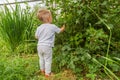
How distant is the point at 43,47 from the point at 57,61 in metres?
0.37

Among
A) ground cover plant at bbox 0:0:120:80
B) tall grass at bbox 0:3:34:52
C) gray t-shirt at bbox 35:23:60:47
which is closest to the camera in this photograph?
ground cover plant at bbox 0:0:120:80

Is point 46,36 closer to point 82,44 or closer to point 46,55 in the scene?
point 46,55

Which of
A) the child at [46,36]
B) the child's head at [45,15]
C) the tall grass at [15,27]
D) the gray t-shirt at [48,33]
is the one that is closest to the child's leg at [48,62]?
the child at [46,36]

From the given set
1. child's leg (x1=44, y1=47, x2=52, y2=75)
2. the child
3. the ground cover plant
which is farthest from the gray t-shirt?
the ground cover plant

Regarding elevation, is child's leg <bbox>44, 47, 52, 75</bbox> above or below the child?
below

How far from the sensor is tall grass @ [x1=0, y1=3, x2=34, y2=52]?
17.3ft

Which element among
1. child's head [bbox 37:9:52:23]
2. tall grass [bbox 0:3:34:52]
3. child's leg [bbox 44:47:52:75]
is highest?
child's head [bbox 37:9:52:23]

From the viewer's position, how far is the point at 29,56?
500 centimetres

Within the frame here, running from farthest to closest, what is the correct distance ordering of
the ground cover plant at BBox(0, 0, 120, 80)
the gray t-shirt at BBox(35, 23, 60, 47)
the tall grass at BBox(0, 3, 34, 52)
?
the tall grass at BBox(0, 3, 34, 52) < the gray t-shirt at BBox(35, 23, 60, 47) < the ground cover plant at BBox(0, 0, 120, 80)

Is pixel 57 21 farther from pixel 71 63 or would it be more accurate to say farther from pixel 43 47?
pixel 71 63

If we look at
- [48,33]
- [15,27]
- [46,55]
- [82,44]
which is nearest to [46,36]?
[48,33]

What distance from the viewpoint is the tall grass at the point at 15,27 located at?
5273mm

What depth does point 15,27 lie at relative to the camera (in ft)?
17.3

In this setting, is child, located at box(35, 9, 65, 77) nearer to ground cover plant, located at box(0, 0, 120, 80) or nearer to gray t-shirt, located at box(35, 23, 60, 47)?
gray t-shirt, located at box(35, 23, 60, 47)
